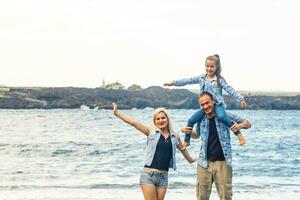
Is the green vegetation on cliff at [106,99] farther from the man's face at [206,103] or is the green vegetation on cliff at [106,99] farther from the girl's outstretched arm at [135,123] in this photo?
the man's face at [206,103]

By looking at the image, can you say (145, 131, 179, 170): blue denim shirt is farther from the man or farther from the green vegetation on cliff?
the green vegetation on cliff

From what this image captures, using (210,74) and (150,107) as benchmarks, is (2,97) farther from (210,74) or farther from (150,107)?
(210,74)

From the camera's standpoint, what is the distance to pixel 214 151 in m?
7.13

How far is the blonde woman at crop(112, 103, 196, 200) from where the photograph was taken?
284 inches

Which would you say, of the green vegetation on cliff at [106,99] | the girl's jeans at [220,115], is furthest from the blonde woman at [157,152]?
the green vegetation on cliff at [106,99]

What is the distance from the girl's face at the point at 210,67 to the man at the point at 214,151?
276 millimetres

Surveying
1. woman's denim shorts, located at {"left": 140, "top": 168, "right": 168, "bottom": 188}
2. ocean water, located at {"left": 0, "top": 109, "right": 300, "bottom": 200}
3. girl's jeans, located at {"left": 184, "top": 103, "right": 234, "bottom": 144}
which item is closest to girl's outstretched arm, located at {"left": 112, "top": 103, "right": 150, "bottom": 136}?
woman's denim shorts, located at {"left": 140, "top": 168, "right": 168, "bottom": 188}

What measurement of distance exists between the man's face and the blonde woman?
0.45 m

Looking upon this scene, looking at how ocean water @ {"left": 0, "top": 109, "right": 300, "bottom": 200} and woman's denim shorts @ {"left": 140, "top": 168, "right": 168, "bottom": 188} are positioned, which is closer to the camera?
woman's denim shorts @ {"left": 140, "top": 168, "right": 168, "bottom": 188}

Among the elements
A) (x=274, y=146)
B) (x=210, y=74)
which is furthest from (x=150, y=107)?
(x=210, y=74)

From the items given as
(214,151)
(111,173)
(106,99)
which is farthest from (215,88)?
(106,99)

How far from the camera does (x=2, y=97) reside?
380 feet

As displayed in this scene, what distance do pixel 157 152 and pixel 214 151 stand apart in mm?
648

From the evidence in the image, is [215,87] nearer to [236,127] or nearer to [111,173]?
[236,127]
